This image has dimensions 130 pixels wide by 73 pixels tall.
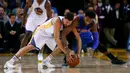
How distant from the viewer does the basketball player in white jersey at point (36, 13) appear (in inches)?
408

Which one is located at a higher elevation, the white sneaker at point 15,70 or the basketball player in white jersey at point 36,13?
the basketball player in white jersey at point 36,13

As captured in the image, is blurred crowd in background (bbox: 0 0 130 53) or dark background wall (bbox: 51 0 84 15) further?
dark background wall (bbox: 51 0 84 15)

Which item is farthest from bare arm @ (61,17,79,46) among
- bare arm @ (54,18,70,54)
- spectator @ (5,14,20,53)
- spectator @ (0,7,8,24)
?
spectator @ (0,7,8,24)

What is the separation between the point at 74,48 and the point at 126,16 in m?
6.55

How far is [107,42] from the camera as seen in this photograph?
1614cm

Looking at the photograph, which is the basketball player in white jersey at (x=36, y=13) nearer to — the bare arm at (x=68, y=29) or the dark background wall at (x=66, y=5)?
the bare arm at (x=68, y=29)

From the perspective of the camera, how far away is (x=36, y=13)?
10.5 metres

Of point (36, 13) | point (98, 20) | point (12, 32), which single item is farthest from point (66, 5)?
point (36, 13)

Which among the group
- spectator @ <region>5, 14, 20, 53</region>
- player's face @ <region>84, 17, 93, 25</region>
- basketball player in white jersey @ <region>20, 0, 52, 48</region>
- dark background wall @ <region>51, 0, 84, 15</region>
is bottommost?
spectator @ <region>5, 14, 20, 53</region>

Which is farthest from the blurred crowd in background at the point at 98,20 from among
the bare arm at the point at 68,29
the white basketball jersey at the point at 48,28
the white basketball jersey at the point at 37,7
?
the bare arm at the point at 68,29

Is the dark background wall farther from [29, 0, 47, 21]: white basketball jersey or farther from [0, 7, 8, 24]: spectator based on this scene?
[29, 0, 47, 21]: white basketball jersey

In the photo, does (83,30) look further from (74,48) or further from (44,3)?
(44,3)

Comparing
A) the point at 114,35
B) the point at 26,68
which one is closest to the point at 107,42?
the point at 114,35

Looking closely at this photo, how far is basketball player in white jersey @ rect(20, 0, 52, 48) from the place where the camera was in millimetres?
10359
